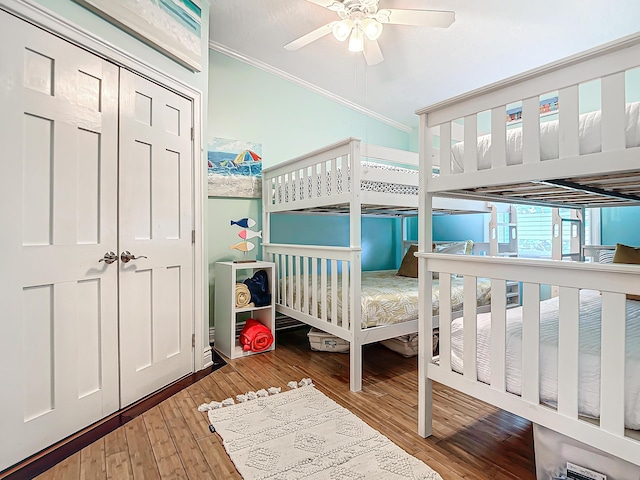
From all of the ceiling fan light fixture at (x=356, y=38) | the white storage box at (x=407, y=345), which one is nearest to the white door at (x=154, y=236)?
the ceiling fan light fixture at (x=356, y=38)

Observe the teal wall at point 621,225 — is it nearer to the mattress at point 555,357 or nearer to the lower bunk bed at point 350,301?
the lower bunk bed at point 350,301

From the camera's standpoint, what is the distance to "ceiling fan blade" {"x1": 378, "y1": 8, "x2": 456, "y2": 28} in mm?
2040

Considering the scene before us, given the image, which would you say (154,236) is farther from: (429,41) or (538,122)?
(429,41)

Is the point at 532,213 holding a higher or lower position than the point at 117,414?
higher

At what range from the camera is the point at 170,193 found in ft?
7.66

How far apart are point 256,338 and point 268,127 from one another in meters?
2.10

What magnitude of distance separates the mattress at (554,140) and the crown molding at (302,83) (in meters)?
2.62

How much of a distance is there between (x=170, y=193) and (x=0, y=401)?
4.47 ft

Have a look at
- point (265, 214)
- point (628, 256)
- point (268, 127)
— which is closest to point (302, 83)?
point (268, 127)

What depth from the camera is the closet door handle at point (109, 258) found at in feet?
6.23

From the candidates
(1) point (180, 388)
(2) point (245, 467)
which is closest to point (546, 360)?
(2) point (245, 467)

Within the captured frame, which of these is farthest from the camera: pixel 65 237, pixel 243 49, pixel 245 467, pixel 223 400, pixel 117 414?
pixel 243 49

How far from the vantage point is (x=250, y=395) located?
210cm

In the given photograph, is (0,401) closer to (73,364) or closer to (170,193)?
(73,364)
